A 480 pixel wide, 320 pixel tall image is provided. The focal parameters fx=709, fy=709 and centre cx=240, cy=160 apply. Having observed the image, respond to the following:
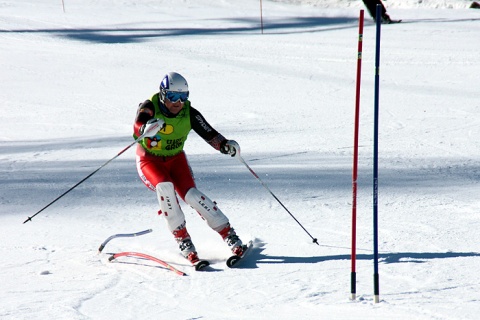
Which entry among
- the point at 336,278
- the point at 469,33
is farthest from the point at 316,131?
the point at 469,33

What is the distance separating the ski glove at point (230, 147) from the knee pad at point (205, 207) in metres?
0.51

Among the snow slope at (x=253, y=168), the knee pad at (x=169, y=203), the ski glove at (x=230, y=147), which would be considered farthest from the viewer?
the ski glove at (x=230, y=147)

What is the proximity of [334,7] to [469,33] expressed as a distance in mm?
7663

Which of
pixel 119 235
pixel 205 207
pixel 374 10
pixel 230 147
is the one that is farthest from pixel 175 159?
pixel 374 10

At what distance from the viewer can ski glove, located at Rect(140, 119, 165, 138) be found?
560cm

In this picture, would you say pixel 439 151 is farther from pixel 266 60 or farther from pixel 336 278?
pixel 266 60

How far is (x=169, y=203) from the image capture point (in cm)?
573

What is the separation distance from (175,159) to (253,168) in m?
3.10

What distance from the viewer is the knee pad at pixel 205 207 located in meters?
5.80

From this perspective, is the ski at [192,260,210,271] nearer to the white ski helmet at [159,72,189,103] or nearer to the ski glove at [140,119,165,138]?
the ski glove at [140,119,165,138]

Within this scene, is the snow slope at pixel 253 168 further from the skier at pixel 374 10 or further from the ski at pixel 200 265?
the skier at pixel 374 10

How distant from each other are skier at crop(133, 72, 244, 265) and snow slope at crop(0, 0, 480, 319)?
0.95 ft

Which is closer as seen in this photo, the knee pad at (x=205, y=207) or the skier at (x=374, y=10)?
the knee pad at (x=205, y=207)

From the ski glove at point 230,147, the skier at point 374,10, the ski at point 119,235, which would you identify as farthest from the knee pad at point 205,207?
the skier at point 374,10
